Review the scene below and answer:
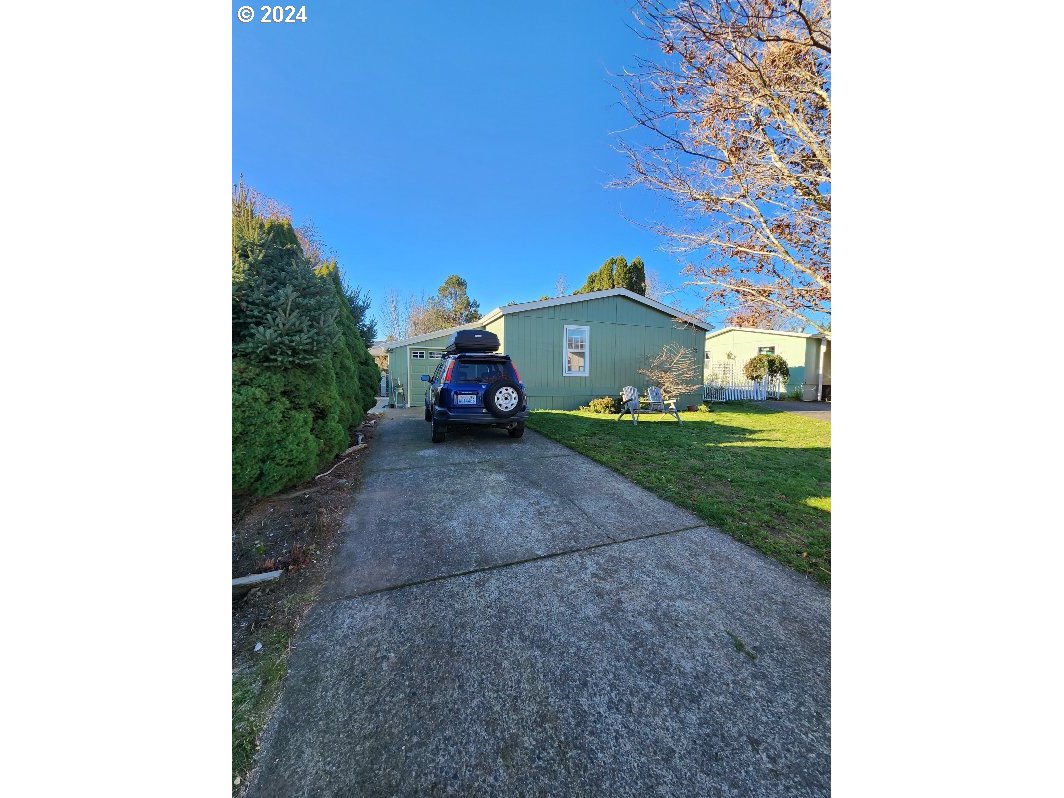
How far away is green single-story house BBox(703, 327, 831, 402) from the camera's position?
53.6 feet

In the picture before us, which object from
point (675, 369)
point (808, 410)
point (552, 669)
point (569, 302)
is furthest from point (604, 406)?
point (552, 669)

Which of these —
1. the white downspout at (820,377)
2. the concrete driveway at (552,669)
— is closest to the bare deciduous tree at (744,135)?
the concrete driveway at (552,669)

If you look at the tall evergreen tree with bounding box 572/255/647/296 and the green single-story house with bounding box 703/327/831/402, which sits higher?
the tall evergreen tree with bounding box 572/255/647/296

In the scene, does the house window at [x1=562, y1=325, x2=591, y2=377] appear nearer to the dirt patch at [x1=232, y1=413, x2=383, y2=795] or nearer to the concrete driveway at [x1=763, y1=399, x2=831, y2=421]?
the concrete driveway at [x1=763, y1=399, x2=831, y2=421]

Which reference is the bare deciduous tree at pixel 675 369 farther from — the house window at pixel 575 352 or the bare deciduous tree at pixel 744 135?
the bare deciduous tree at pixel 744 135

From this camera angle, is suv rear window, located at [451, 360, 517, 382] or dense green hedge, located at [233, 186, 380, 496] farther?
suv rear window, located at [451, 360, 517, 382]

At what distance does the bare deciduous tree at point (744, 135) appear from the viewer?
186cm

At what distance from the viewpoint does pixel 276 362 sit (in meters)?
3.42

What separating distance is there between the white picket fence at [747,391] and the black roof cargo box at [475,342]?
9.90 meters

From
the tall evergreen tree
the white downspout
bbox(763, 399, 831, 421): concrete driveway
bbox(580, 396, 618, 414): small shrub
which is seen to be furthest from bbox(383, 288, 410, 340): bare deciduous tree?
the white downspout

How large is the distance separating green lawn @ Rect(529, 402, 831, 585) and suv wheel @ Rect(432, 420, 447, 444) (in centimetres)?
202

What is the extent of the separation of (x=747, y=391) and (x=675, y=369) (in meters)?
6.54
